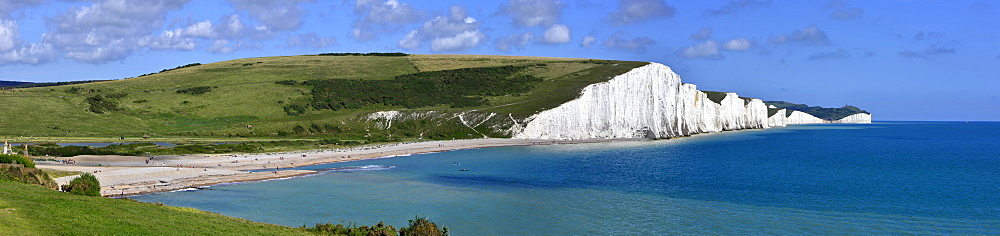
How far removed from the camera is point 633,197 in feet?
142

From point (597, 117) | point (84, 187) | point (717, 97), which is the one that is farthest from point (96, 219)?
point (717, 97)

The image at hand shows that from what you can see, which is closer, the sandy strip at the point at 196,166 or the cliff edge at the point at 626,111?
the sandy strip at the point at 196,166

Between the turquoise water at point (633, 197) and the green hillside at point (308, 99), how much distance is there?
50.6 metres

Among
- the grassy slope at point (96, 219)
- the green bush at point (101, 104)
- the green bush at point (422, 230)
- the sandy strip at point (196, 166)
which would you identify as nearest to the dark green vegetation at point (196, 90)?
the green bush at point (101, 104)

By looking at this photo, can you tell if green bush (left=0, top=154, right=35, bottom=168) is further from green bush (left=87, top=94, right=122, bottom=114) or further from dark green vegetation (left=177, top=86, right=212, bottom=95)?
dark green vegetation (left=177, top=86, right=212, bottom=95)

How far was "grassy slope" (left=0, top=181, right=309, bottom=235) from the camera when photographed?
19781 millimetres

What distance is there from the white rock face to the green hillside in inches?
138

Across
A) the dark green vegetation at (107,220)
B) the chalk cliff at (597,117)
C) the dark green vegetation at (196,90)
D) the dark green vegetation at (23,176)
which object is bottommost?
the dark green vegetation at (107,220)

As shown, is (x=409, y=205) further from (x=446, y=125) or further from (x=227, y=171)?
(x=446, y=125)

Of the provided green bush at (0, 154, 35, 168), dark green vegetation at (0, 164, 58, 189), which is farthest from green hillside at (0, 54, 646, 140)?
dark green vegetation at (0, 164, 58, 189)

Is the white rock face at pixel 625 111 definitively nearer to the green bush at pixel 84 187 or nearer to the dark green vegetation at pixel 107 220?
the green bush at pixel 84 187

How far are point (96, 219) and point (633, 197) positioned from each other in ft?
102

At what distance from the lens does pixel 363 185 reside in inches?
1941

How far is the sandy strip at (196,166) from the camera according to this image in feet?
155
